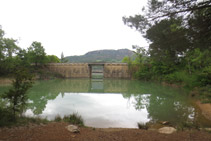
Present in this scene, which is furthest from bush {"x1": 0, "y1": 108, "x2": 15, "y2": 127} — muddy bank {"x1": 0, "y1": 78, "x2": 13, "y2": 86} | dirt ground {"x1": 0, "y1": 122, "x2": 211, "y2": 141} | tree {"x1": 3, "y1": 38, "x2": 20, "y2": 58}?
tree {"x1": 3, "y1": 38, "x2": 20, "y2": 58}

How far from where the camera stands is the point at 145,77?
24172mm

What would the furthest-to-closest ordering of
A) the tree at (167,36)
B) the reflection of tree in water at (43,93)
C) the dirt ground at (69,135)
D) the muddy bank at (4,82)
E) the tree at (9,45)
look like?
the tree at (9,45)
the muddy bank at (4,82)
the reflection of tree in water at (43,93)
the tree at (167,36)
the dirt ground at (69,135)

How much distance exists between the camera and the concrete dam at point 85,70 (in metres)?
29.9

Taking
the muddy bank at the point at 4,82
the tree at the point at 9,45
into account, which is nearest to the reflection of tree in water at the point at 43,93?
the muddy bank at the point at 4,82

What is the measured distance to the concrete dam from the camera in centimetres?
2992

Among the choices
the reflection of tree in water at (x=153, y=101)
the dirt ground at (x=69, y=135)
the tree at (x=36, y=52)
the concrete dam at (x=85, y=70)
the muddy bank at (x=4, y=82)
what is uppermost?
the tree at (x=36, y=52)

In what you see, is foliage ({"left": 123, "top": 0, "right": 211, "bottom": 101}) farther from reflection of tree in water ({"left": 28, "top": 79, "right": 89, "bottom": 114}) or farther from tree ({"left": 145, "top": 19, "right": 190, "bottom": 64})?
reflection of tree in water ({"left": 28, "top": 79, "right": 89, "bottom": 114})

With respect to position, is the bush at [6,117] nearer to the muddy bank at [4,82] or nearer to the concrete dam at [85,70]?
the muddy bank at [4,82]

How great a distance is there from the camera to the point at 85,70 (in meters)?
30.5

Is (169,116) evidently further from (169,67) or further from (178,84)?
(169,67)

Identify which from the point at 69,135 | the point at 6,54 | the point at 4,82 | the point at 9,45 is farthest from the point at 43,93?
the point at 9,45

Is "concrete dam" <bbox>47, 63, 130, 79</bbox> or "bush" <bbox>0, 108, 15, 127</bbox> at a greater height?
"concrete dam" <bbox>47, 63, 130, 79</bbox>

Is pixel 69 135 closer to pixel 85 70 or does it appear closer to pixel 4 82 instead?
pixel 4 82

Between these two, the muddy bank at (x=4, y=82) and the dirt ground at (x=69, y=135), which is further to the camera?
the muddy bank at (x=4, y=82)
